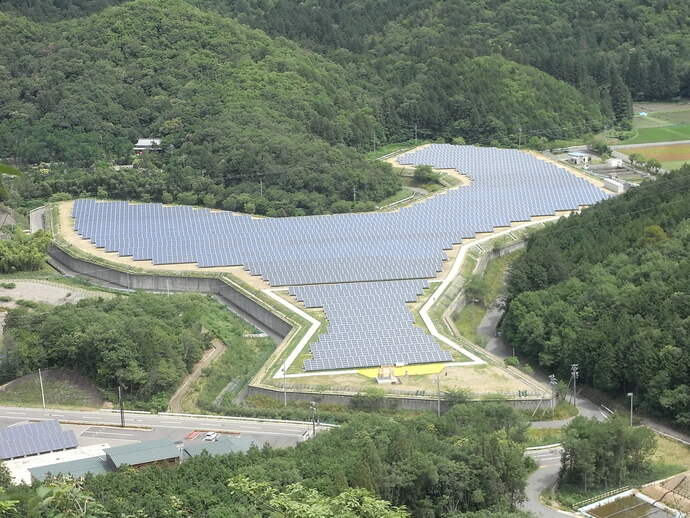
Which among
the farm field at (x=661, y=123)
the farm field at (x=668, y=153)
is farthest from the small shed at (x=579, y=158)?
the farm field at (x=661, y=123)

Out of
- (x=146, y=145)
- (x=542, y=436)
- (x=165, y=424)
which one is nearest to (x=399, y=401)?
(x=542, y=436)

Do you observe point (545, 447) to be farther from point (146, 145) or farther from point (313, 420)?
point (146, 145)

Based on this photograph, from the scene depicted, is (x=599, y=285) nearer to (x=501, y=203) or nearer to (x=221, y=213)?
(x=501, y=203)

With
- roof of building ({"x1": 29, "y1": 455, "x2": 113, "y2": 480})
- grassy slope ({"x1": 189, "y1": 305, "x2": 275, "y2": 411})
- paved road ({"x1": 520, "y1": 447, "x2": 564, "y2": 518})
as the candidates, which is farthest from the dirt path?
paved road ({"x1": 520, "y1": 447, "x2": 564, "y2": 518})

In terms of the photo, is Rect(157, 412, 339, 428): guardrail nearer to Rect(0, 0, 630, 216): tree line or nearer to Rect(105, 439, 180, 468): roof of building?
Rect(105, 439, 180, 468): roof of building

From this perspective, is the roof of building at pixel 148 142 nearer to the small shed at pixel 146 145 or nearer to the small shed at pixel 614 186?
the small shed at pixel 146 145

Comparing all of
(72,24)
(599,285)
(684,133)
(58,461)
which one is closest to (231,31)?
(72,24)
